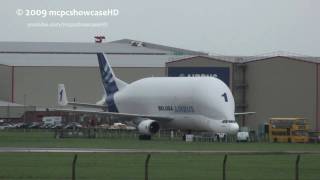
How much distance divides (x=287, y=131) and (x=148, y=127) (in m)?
12.9

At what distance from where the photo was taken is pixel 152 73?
161750 mm

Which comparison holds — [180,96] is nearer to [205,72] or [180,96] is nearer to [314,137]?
[314,137]

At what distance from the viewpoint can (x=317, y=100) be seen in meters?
108

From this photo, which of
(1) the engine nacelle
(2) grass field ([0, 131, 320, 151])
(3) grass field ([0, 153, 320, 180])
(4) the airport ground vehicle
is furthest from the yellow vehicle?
(3) grass field ([0, 153, 320, 180])

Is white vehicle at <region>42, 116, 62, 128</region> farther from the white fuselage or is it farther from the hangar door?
the white fuselage

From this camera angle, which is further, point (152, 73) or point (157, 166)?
point (152, 73)

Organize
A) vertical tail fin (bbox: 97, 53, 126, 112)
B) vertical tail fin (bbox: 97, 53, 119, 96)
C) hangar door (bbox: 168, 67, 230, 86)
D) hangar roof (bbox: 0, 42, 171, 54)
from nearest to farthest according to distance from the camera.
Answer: vertical tail fin (bbox: 97, 53, 126, 112) < vertical tail fin (bbox: 97, 53, 119, 96) < hangar door (bbox: 168, 67, 230, 86) < hangar roof (bbox: 0, 42, 171, 54)

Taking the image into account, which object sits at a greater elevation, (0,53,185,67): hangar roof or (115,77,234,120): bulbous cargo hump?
(0,53,185,67): hangar roof

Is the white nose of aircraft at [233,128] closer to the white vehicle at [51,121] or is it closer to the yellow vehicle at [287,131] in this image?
the yellow vehicle at [287,131]

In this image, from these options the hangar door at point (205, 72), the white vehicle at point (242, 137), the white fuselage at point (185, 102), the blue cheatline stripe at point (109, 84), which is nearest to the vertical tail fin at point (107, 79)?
the blue cheatline stripe at point (109, 84)

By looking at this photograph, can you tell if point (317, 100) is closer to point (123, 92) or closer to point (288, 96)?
point (288, 96)

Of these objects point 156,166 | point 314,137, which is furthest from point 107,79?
point 156,166

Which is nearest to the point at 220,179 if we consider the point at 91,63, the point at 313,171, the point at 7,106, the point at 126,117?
the point at 313,171

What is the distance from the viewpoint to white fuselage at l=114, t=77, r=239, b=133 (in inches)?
3590
